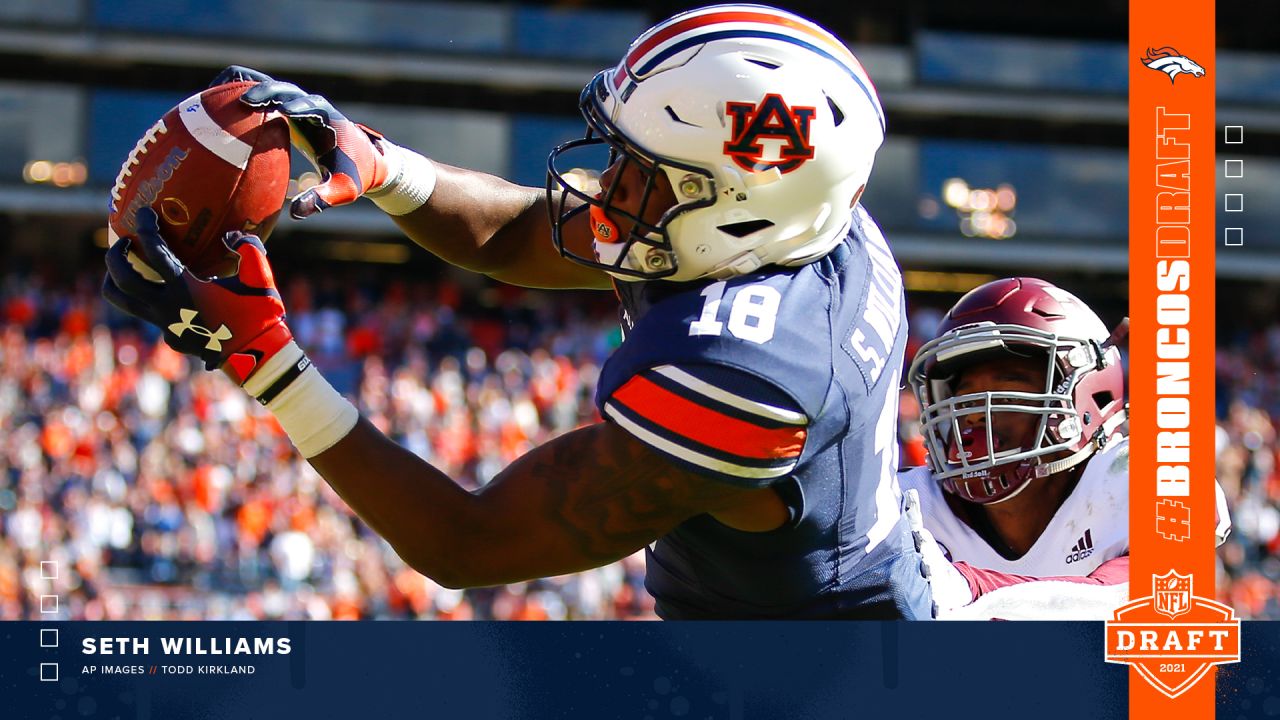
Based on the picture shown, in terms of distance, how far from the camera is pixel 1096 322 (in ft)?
10.2

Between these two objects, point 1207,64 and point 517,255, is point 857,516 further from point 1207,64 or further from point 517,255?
point 517,255

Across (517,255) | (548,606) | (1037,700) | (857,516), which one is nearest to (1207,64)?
A: (857,516)

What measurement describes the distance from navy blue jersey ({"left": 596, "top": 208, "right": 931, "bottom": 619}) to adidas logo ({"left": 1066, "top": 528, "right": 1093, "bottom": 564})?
0.76 metres

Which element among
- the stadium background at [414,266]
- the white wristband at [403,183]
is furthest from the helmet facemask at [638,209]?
the stadium background at [414,266]

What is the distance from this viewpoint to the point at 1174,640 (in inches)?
80.7

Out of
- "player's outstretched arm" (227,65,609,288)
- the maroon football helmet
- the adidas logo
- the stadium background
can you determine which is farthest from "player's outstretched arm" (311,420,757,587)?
the stadium background

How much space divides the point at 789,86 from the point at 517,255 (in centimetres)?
98

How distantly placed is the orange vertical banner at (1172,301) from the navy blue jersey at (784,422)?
37cm

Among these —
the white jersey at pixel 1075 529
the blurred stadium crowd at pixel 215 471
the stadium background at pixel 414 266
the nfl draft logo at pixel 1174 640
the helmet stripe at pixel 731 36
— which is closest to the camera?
the nfl draft logo at pixel 1174 640

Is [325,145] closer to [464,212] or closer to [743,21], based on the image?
[464,212]

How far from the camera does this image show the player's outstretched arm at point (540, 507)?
2004mm

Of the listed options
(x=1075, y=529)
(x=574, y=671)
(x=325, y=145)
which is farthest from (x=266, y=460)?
(x=574, y=671)

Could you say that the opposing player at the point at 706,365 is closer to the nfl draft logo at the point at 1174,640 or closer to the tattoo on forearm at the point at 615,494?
the tattoo on forearm at the point at 615,494

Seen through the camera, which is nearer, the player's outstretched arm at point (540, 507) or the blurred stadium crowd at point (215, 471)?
the player's outstretched arm at point (540, 507)
